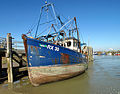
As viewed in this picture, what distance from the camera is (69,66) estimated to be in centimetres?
995

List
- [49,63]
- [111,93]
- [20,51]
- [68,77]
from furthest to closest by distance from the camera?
[20,51] → [68,77] → [49,63] → [111,93]

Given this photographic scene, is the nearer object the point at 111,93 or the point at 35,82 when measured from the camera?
the point at 111,93

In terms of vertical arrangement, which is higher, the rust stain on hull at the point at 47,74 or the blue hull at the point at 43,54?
the blue hull at the point at 43,54

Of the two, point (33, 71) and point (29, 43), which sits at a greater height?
point (29, 43)

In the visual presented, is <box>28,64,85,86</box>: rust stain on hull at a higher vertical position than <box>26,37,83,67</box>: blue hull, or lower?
lower

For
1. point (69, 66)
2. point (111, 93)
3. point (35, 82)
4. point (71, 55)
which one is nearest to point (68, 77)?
point (69, 66)

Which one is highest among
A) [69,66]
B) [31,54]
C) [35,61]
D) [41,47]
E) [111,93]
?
[41,47]

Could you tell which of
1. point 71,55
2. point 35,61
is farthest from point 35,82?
point 71,55

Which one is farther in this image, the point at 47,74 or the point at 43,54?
the point at 47,74

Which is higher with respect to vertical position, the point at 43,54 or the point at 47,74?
the point at 43,54

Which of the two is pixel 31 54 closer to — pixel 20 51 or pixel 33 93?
pixel 33 93

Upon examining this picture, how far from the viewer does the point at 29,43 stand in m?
7.67

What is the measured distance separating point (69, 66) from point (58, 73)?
161 cm

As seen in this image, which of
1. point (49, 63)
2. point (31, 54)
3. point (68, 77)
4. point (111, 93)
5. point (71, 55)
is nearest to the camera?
point (111, 93)
